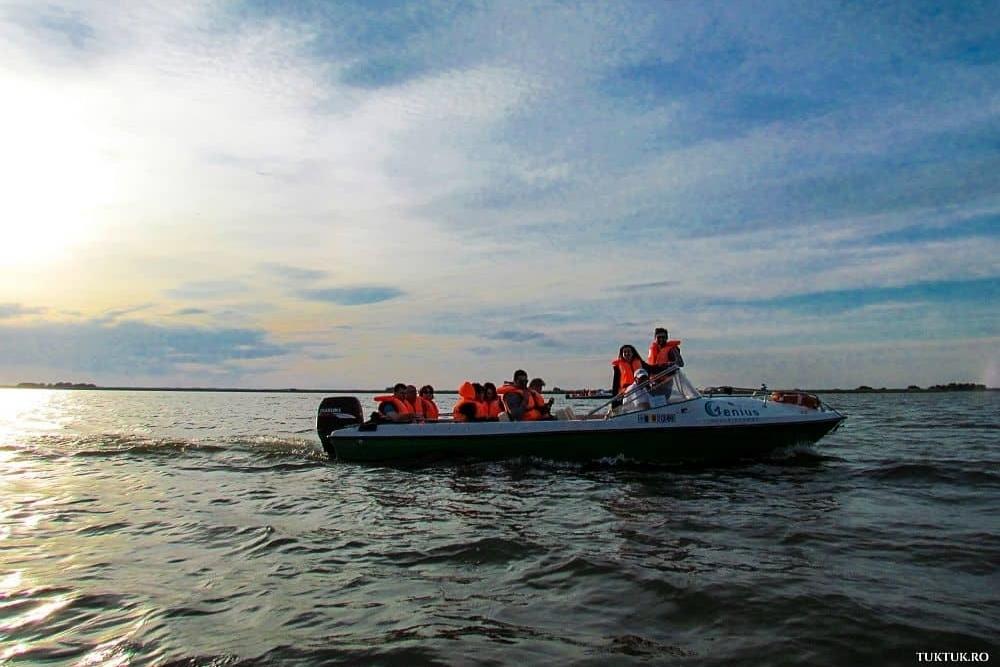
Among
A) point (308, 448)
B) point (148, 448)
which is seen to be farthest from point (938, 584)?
point (148, 448)

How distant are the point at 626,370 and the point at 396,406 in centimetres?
526

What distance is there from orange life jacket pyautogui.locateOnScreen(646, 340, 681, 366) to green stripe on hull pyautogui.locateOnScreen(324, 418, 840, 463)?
134 cm

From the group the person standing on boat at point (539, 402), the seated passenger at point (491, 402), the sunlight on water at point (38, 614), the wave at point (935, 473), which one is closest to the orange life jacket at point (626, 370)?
the person standing on boat at point (539, 402)

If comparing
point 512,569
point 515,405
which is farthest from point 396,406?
point 512,569

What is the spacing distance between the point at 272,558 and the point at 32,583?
2.03 metres

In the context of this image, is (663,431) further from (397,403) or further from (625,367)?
(397,403)

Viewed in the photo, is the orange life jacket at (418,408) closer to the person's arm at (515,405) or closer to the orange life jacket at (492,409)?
the orange life jacket at (492,409)

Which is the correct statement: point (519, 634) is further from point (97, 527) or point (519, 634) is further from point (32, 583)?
point (97, 527)

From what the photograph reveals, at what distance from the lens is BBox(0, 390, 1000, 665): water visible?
14.9 feet

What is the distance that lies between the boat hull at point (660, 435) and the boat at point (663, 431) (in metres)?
0.02

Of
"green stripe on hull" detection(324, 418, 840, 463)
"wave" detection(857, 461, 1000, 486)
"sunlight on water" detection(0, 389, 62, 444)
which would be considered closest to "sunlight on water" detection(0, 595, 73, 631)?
"green stripe on hull" detection(324, 418, 840, 463)

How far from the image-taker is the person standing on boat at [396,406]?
612 inches

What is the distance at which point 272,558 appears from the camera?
6.96 meters

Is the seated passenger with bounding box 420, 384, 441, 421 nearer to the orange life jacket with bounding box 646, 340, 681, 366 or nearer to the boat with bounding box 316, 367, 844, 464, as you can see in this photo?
the boat with bounding box 316, 367, 844, 464
